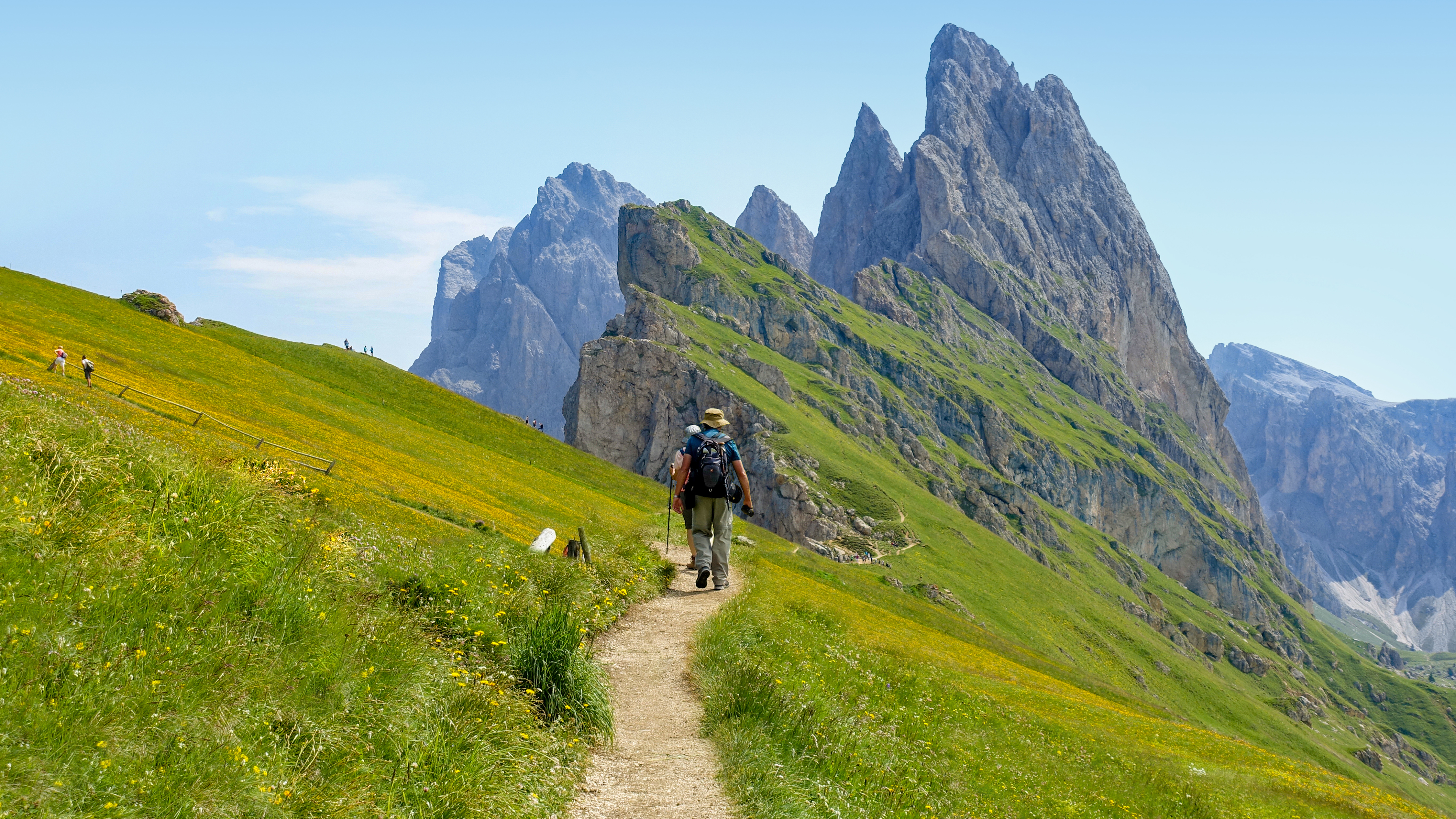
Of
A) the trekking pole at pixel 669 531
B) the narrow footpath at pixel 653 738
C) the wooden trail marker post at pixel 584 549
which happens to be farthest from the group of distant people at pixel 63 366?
the narrow footpath at pixel 653 738

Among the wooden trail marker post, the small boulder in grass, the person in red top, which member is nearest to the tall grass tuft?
the wooden trail marker post

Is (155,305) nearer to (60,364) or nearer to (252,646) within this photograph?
(60,364)

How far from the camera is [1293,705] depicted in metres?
142

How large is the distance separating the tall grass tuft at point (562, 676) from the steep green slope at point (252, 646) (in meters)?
0.03

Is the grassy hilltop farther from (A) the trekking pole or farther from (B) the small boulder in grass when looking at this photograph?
(B) the small boulder in grass

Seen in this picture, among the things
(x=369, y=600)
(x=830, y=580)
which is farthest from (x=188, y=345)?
(x=369, y=600)

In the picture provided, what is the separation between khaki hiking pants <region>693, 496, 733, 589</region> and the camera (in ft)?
60.1

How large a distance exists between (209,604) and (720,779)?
5.78 meters

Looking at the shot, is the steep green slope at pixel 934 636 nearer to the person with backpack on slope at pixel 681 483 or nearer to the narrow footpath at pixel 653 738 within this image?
the narrow footpath at pixel 653 738

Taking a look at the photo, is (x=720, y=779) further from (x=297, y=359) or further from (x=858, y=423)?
(x=858, y=423)

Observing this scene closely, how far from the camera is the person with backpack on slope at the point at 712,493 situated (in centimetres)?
1766

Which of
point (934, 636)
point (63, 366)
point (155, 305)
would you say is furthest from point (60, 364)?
point (934, 636)

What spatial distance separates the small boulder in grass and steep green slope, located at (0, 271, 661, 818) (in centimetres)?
5106

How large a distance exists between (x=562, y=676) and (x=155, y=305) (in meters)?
64.2
